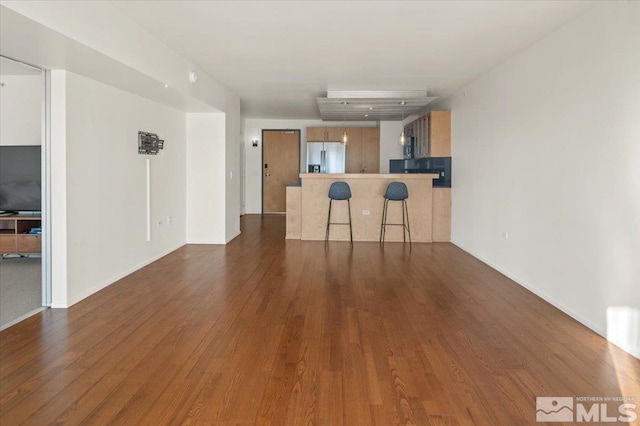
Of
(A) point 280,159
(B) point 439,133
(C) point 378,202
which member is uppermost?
(B) point 439,133

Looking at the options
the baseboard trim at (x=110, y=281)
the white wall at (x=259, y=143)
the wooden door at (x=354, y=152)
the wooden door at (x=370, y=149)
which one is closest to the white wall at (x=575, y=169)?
the baseboard trim at (x=110, y=281)

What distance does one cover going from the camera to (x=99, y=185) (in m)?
4.54

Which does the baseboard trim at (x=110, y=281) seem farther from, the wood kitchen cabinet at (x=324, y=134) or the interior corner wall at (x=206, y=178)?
the wood kitchen cabinet at (x=324, y=134)

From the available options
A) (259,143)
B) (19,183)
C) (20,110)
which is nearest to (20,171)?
(19,183)

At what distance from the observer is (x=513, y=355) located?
299 centimetres

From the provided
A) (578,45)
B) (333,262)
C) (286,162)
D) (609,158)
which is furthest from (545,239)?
(286,162)

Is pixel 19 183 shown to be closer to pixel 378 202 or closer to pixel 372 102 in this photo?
pixel 378 202

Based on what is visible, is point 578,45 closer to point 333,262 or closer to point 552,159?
point 552,159

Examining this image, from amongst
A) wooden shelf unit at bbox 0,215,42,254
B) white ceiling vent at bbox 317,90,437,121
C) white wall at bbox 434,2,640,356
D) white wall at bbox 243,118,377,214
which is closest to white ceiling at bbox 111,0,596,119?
white wall at bbox 434,2,640,356

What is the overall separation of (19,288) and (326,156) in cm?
769

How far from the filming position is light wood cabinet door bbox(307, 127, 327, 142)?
11.2 meters

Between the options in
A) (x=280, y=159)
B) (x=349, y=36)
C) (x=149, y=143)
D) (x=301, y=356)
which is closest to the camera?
(x=301, y=356)

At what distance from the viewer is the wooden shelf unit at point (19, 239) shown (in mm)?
5805

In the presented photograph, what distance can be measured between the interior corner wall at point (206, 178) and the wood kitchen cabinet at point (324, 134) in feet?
14.1
